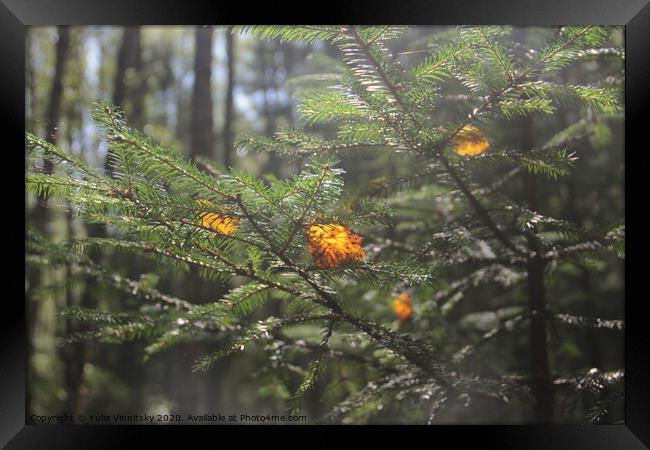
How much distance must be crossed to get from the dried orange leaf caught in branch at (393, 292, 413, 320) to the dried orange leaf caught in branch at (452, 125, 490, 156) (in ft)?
2.15

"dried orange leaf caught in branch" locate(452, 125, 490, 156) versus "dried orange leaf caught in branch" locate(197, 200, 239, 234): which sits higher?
"dried orange leaf caught in branch" locate(452, 125, 490, 156)

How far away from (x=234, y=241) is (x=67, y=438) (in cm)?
76

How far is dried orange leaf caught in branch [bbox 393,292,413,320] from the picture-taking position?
1.77 metres

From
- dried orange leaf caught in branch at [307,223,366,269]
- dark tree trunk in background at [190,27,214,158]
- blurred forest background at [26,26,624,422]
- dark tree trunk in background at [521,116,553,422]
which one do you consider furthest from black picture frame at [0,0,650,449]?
dark tree trunk in background at [190,27,214,158]

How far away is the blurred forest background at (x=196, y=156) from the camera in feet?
6.85

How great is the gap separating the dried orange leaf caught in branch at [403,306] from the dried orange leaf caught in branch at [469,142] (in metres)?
0.65

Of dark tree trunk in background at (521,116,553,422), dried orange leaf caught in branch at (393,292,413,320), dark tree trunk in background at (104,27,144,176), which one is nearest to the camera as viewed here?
dark tree trunk in background at (521,116,553,422)

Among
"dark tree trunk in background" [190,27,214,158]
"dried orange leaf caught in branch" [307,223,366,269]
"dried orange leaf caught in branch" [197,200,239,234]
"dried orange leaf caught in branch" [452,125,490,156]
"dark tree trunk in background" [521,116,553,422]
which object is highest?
"dark tree trunk in background" [190,27,214,158]

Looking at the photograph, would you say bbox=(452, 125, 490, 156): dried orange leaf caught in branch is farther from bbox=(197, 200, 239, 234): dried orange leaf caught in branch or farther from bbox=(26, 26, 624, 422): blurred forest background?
bbox=(197, 200, 239, 234): dried orange leaf caught in branch

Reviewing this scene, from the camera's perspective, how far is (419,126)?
1.04m

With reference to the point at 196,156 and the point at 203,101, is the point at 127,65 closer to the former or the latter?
the point at 203,101

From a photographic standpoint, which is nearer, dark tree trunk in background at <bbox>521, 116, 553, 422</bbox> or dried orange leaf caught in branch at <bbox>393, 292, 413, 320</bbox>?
dark tree trunk in background at <bbox>521, 116, 553, 422</bbox>
